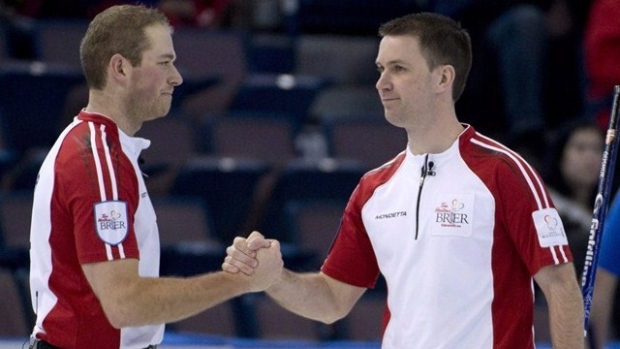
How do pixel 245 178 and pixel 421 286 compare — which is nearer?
pixel 421 286

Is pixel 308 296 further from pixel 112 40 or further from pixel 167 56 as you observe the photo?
pixel 112 40

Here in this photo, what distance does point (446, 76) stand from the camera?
5371 millimetres

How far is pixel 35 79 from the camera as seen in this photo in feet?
32.7

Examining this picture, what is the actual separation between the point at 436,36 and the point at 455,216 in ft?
2.25

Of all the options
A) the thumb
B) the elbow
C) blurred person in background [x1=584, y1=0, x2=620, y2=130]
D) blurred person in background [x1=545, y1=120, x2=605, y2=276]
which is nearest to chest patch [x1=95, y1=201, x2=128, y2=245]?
the elbow

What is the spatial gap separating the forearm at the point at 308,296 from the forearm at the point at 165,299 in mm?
534

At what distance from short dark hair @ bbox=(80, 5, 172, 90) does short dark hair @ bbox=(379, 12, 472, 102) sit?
3.09 feet

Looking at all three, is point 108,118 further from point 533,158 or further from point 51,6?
point 51,6

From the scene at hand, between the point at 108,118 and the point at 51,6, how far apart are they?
6974 millimetres

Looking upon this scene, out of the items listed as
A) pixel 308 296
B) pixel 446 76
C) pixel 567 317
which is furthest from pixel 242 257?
pixel 567 317

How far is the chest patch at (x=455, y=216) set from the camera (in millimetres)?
5148

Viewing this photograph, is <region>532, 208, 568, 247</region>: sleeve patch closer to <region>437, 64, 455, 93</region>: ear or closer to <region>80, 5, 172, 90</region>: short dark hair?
<region>437, 64, 455, 93</region>: ear

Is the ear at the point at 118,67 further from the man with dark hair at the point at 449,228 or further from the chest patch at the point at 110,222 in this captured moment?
the man with dark hair at the point at 449,228

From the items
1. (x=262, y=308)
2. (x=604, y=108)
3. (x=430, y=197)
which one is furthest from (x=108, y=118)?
(x=604, y=108)
